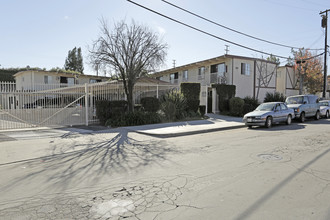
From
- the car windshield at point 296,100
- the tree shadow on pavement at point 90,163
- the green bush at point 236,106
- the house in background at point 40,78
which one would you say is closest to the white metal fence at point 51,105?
the tree shadow on pavement at point 90,163

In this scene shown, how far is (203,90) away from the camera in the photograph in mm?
20797

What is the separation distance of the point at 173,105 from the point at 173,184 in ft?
37.5

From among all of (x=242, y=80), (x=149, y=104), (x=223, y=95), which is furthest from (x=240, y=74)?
(x=149, y=104)

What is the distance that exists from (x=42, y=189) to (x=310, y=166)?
610cm

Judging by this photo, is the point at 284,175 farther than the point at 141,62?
No

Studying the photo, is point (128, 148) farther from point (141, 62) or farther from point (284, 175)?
point (141, 62)

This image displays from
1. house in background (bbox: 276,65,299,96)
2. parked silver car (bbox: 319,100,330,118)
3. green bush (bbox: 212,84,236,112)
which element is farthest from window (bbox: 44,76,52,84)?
parked silver car (bbox: 319,100,330,118)

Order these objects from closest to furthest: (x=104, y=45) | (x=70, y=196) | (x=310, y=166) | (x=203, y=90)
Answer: (x=70, y=196), (x=310, y=166), (x=104, y=45), (x=203, y=90)

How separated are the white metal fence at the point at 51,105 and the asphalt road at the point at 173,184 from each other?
698 cm

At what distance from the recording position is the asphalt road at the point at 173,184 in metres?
3.26

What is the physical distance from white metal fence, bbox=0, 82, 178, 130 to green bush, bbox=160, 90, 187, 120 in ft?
10.2

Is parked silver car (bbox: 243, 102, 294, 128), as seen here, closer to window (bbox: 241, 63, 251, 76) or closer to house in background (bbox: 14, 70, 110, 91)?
window (bbox: 241, 63, 251, 76)

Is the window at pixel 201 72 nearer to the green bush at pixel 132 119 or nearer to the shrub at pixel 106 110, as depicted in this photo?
the green bush at pixel 132 119

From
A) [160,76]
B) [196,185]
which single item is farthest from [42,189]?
[160,76]
